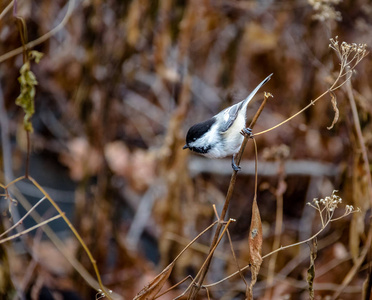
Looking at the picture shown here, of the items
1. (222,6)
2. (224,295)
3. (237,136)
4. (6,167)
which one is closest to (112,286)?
(224,295)

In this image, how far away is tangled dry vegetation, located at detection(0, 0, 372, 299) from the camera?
2469 mm

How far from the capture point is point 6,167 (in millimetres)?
2682

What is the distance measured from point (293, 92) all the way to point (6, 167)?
2316 mm

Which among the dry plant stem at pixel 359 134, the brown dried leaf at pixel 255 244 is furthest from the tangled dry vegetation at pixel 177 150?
the brown dried leaf at pixel 255 244

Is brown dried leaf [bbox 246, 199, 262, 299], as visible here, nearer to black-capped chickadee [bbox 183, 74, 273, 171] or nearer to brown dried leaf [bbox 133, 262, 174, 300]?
brown dried leaf [bbox 133, 262, 174, 300]

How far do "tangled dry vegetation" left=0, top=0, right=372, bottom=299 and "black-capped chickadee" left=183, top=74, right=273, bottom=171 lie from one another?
281 mm

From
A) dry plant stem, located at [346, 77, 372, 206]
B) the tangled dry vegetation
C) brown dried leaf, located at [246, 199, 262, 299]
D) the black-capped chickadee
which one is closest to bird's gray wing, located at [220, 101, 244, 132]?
the black-capped chickadee

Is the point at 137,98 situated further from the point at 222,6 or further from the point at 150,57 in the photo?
the point at 222,6

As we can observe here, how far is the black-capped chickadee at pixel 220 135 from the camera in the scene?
1.81 m

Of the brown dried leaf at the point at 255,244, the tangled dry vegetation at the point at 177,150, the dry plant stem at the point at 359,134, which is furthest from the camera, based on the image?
the tangled dry vegetation at the point at 177,150

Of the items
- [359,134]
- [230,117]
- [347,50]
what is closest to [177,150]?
[230,117]

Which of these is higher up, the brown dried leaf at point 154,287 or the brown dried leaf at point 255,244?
the brown dried leaf at point 255,244

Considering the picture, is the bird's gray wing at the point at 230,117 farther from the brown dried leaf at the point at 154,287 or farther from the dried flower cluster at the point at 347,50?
the brown dried leaf at the point at 154,287

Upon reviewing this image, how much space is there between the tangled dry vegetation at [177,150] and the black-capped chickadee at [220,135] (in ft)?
0.92
